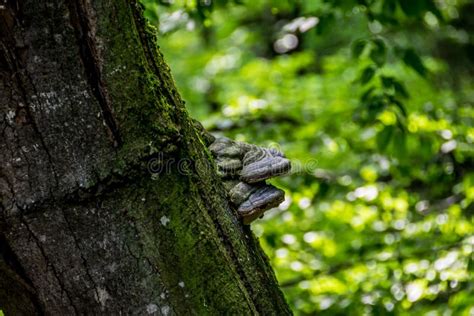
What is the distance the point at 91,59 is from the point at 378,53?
7.23 feet

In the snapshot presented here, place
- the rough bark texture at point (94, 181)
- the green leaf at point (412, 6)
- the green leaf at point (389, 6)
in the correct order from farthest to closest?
the green leaf at point (389, 6), the green leaf at point (412, 6), the rough bark texture at point (94, 181)

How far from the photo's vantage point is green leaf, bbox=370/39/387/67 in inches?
128

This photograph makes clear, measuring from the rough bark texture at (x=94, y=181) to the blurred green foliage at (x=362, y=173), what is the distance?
1.55 m

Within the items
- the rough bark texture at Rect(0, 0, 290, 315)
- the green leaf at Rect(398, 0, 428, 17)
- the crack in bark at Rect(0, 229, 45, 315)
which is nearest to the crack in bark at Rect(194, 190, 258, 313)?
the rough bark texture at Rect(0, 0, 290, 315)

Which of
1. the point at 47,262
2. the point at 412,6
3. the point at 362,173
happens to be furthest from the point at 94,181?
the point at 362,173

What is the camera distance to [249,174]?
5.49ft

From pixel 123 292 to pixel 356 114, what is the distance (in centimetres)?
294

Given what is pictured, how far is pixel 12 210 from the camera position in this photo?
1356 millimetres

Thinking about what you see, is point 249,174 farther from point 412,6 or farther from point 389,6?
point 389,6

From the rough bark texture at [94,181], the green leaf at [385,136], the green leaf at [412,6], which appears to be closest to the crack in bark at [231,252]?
the rough bark texture at [94,181]

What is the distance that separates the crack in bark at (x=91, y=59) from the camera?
135 centimetres

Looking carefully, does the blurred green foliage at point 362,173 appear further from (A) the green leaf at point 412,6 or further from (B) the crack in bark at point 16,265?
(B) the crack in bark at point 16,265

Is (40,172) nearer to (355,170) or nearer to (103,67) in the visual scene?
(103,67)

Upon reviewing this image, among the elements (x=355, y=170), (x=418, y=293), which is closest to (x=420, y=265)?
(x=418, y=293)
